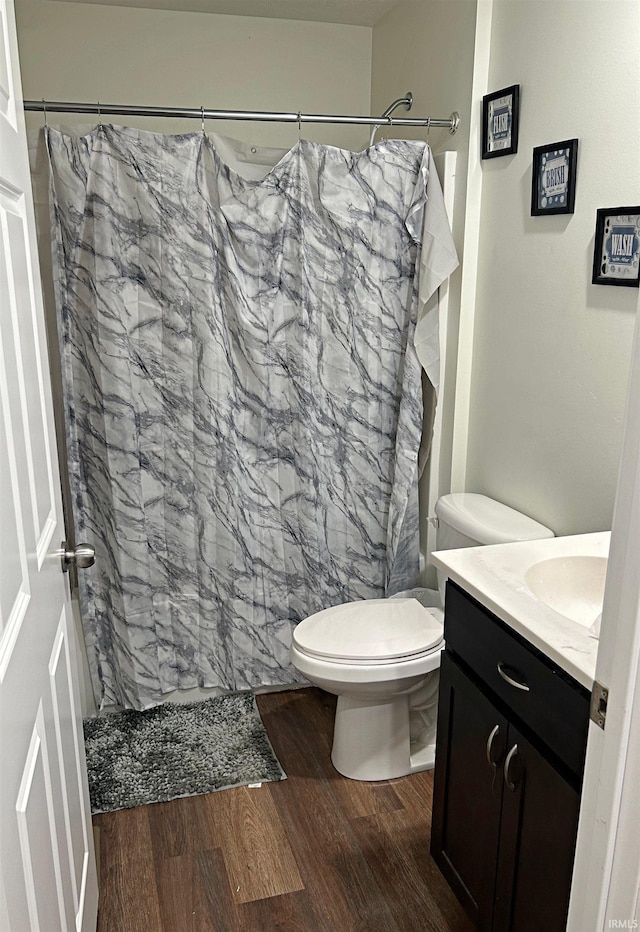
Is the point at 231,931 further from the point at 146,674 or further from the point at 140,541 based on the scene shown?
the point at 140,541

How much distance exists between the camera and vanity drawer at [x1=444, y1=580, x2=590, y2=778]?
4.13 feet

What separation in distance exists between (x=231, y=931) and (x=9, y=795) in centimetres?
108

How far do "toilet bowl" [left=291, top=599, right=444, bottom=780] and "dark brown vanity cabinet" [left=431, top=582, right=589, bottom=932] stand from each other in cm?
38

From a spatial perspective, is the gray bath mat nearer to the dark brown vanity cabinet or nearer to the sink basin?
the dark brown vanity cabinet

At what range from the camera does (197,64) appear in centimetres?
293

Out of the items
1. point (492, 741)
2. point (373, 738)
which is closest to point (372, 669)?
point (373, 738)

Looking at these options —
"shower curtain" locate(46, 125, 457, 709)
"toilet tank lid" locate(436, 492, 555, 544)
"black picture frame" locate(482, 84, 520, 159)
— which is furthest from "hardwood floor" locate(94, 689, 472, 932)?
"black picture frame" locate(482, 84, 520, 159)

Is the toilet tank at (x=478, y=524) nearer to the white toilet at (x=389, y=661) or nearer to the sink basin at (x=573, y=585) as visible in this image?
the white toilet at (x=389, y=661)

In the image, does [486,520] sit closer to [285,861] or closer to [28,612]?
[285,861]

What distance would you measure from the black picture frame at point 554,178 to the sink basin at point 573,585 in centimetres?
89

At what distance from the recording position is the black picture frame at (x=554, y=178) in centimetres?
190

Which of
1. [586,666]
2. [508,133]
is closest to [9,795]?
[586,666]

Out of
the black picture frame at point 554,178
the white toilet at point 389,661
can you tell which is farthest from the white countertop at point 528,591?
the black picture frame at point 554,178

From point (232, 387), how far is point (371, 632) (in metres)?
0.88
